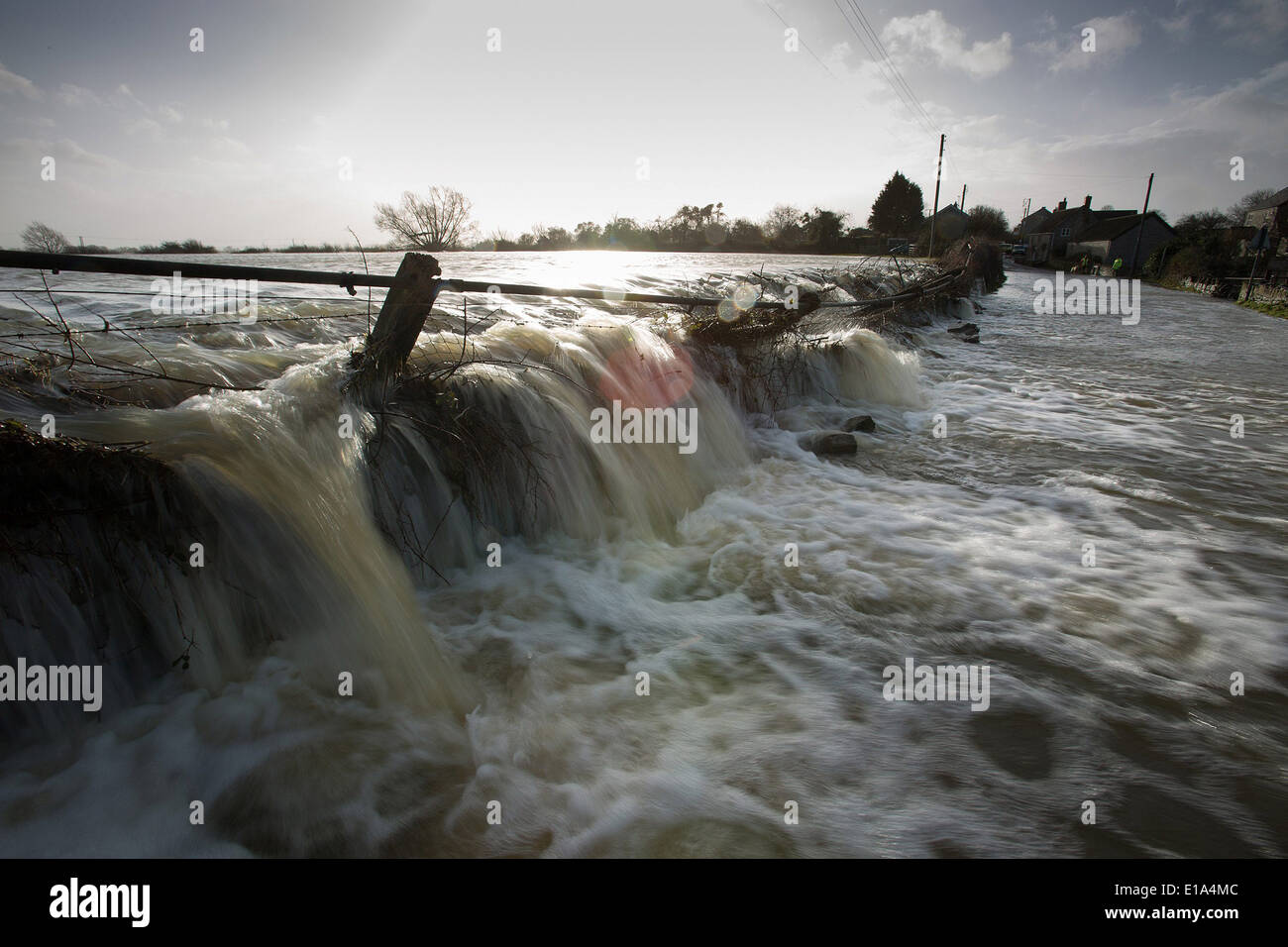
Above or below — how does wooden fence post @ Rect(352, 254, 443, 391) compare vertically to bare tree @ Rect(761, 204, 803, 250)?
below

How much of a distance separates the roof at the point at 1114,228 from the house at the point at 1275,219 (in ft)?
24.9

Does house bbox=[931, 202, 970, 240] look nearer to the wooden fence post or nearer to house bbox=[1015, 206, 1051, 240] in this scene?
house bbox=[1015, 206, 1051, 240]

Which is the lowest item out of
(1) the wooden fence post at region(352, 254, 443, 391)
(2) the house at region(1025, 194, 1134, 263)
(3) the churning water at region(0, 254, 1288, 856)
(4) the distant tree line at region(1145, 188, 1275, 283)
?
(3) the churning water at region(0, 254, 1288, 856)

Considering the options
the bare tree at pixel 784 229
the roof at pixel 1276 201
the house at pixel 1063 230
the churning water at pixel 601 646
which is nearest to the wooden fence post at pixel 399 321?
the churning water at pixel 601 646

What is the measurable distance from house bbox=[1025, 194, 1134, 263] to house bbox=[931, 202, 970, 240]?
10.6 meters

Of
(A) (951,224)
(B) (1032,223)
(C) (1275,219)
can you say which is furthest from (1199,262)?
(B) (1032,223)

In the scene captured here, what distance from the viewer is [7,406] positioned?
10.6ft

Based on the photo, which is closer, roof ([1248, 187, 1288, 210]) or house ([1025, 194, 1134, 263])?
roof ([1248, 187, 1288, 210])

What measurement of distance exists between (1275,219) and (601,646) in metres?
85.5

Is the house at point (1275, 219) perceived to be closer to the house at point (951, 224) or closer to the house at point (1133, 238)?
the house at point (1133, 238)

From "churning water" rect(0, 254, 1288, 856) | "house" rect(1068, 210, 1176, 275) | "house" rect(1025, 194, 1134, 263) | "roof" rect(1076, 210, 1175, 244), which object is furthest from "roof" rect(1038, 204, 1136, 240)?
"churning water" rect(0, 254, 1288, 856)

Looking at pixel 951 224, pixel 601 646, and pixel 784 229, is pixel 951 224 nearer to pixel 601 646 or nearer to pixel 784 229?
pixel 784 229

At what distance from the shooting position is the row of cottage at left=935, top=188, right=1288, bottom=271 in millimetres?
56969

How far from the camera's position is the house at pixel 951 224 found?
260 feet
